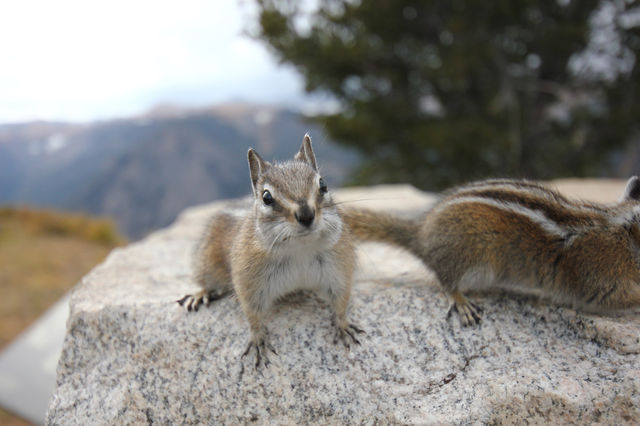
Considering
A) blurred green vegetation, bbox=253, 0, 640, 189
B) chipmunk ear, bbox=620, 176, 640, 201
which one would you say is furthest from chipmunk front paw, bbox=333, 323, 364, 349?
blurred green vegetation, bbox=253, 0, 640, 189

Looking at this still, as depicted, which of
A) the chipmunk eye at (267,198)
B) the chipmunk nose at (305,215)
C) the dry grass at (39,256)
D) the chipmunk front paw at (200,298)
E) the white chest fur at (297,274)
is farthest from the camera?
the dry grass at (39,256)

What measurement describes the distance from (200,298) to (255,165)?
86cm

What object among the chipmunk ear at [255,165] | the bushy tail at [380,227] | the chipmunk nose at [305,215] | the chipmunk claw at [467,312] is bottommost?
the chipmunk claw at [467,312]

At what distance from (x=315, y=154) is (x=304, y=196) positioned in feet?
1.83

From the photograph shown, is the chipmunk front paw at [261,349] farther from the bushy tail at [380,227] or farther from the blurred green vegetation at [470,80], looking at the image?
the blurred green vegetation at [470,80]

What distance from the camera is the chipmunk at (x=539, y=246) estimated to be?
88.5 inches

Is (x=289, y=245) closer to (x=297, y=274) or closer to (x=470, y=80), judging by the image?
(x=297, y=274)

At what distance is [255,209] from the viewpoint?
2146 mm

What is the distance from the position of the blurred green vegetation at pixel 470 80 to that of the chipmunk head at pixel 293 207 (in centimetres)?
574

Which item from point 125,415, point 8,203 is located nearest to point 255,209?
point 125,415

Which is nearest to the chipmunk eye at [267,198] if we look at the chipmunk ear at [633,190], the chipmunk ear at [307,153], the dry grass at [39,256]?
the chipmunk ear at [307,153]

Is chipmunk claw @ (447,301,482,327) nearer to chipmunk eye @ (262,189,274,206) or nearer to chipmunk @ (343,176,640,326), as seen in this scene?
chipmunk @ (343,176,640,326)

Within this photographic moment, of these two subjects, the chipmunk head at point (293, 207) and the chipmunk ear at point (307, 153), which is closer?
the chipmunk head at point (293, 207)

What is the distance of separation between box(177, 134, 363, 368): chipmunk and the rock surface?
0.13 m
